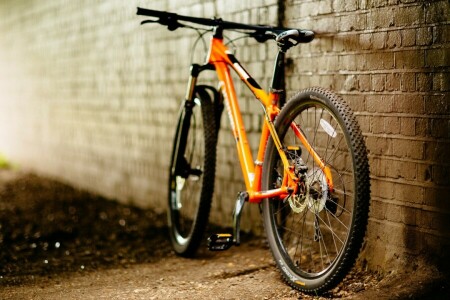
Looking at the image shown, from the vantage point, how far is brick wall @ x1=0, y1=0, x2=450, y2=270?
10.5 ft

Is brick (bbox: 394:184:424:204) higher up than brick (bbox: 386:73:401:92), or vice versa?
brick (bbox: 386:73:401:92)

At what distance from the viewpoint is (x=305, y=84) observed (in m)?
4.17

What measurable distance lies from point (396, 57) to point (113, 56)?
191 inches

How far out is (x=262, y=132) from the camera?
365 cm

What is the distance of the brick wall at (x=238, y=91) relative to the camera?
319 cm

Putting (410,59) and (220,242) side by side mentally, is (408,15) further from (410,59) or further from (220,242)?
(220,242)

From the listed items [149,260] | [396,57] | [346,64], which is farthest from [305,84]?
[149,260]

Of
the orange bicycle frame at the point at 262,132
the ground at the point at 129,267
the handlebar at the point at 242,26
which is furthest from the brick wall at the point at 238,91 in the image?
the orange bicycle frame at the point at 262,132

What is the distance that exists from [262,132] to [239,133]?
18 cm

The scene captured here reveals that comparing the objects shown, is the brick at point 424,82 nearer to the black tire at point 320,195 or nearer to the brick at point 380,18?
the brick at point 380,18

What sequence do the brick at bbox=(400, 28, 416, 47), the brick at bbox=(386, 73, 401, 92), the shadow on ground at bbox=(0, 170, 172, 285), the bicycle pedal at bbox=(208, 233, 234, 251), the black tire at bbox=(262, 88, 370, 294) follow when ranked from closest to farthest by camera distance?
the black tire at bbox=(262, 88, 370, 294) → the brick at bbox=(400, 28, 416, 47) → the brick at bbox=(386, 73, 401, 92) → the bicycle pedal at bbox=(208, 233, 234, 251) → the shadow on ground at bbox=(0, 170, 172, 285)

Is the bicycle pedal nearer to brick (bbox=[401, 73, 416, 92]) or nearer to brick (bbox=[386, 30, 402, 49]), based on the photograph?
brick (bbox=[401, 73, 416, 92])

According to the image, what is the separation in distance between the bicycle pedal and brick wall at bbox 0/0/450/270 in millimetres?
819

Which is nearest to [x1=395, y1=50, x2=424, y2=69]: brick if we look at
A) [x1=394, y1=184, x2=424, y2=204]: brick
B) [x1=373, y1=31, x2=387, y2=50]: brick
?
[x1=373, y1=31, x2=387, y2=50]: brick
